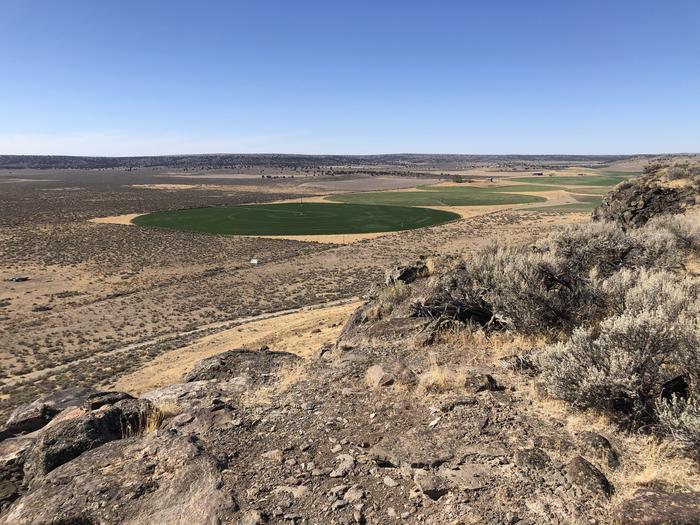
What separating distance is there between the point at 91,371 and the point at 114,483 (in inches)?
655

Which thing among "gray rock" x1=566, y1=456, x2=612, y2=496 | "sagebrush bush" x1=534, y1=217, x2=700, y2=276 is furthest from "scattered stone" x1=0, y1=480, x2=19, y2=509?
"sagebrush bush" x1=534, y1=217, x2=700, y2=276

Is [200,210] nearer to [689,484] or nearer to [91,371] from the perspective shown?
[91,371]

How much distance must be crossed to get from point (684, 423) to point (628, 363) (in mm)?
1219

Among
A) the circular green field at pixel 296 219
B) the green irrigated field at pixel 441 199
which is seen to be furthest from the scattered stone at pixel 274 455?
the green irrigated field at pixel 441 199

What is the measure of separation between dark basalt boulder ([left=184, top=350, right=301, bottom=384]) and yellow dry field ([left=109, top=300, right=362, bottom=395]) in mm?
2131

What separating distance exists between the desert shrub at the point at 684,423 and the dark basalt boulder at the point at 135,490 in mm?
5961

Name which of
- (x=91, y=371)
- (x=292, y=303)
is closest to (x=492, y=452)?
(x=91, y=371)

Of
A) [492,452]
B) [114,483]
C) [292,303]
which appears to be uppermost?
[492,452]

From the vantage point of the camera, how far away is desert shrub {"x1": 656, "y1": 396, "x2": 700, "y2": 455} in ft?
18.9

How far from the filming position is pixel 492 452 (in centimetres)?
664

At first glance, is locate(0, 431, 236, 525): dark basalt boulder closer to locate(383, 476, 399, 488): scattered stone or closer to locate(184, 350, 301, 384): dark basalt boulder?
locate(383, 476, 399, 488): scattered stone

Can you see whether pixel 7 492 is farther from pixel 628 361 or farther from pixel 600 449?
pixel 628 361

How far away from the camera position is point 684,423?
19.3 feet

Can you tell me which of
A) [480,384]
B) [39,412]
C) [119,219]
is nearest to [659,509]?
[480,384]
